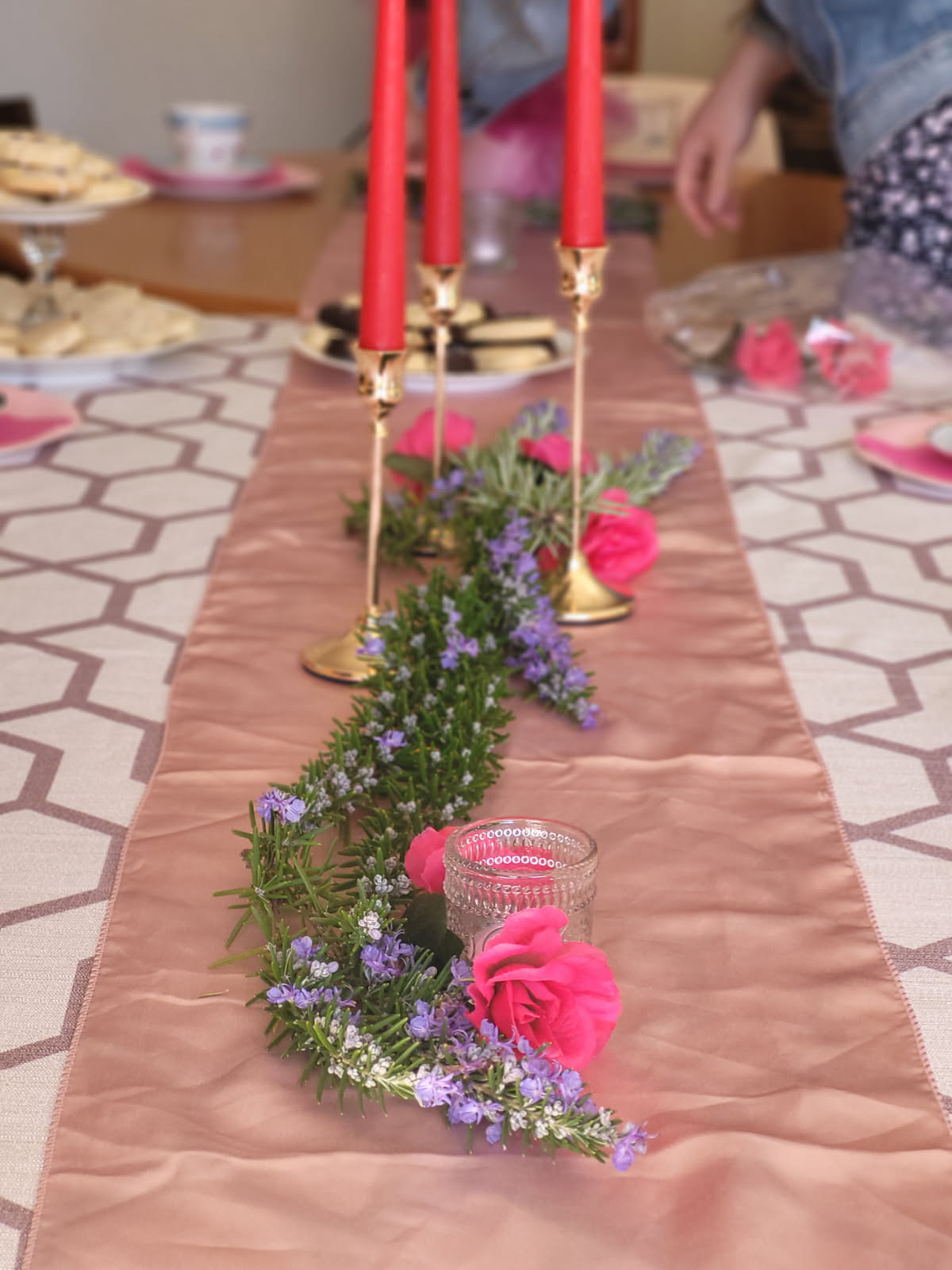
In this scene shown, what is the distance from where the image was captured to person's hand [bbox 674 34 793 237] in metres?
1.79

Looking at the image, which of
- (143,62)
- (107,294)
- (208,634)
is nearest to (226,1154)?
(208,634)

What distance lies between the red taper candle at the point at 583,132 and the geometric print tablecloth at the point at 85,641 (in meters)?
0.34

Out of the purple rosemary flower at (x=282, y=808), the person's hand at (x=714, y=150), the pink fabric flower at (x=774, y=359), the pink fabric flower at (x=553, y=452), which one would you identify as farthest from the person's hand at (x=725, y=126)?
the purple rosemary flower at (x=282, y=808)

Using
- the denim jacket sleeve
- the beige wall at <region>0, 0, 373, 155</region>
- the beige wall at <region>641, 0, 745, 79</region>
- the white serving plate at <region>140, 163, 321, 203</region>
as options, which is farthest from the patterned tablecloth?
the beige wall at <region>641, 0, 745, 79</region>

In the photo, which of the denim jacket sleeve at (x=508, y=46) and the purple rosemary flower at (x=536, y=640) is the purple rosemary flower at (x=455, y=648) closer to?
the purple rosemary flower at (x=536, y=640)

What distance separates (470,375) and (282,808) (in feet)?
2.66

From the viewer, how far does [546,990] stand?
1.50 feet

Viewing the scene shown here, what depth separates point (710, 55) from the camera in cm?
476

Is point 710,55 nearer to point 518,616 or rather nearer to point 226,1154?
point 518,616

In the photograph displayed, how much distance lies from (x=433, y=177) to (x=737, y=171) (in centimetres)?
165

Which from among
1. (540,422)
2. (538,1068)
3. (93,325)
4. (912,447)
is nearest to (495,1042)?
(538,1068)

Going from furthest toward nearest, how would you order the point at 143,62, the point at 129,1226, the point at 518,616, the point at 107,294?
the point at 143,62 < the point at 107,294 < the point at 518,616 < the point at 129,1226

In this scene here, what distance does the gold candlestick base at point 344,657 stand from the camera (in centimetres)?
78

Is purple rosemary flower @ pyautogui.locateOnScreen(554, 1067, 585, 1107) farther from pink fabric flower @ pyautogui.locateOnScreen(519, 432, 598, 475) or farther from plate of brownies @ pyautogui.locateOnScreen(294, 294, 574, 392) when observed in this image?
plate of brownies @ pyautogui.locateOnScreen(294, 294, 574, 392)
